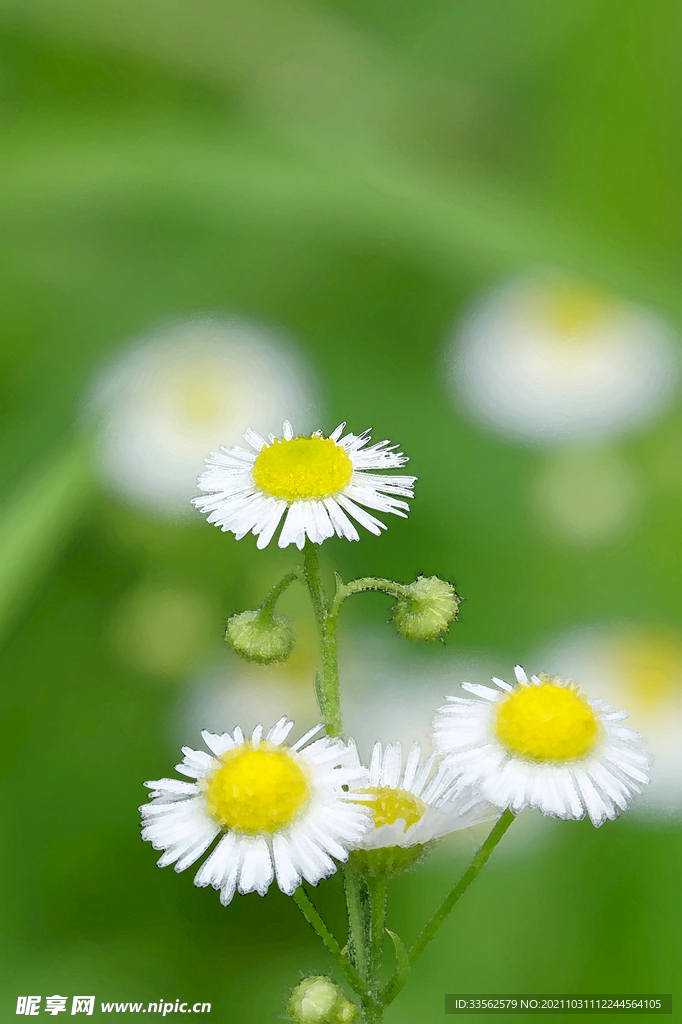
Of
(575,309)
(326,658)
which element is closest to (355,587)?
(326,658)

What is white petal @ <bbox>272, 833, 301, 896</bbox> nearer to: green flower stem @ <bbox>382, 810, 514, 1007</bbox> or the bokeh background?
green flower stem @ <bbox>382, 810, 514, 1007</bbox>

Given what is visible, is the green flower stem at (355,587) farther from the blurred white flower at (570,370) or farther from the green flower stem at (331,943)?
the blurred white flower at (570,370)

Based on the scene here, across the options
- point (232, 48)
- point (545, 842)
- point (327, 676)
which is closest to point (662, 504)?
point (545, 842)

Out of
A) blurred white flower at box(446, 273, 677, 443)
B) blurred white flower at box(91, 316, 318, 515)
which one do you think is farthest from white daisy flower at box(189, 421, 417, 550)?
blurred white flower at box(446, 273, 677, 443)

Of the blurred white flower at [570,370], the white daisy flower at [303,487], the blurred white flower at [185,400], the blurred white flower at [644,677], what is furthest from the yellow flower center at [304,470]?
the blurred white flower at [570,370]

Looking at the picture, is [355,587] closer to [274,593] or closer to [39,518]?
[274,593]

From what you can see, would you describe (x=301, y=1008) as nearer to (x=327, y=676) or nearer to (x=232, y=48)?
(x=327, y=676)
